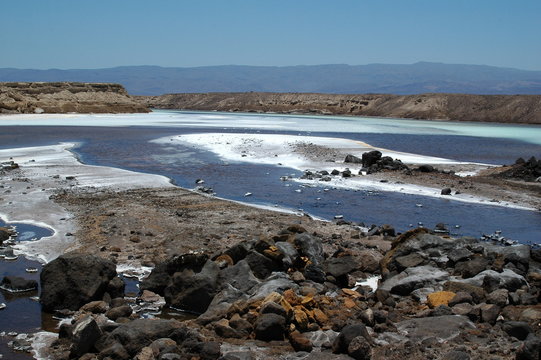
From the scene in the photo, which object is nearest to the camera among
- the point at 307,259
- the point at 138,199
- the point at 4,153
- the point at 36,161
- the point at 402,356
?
the point at 402,356

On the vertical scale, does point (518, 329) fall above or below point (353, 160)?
above

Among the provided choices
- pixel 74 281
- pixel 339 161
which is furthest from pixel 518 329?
pixel 339 161

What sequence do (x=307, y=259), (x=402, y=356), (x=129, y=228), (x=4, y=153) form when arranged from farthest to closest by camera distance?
(x=4, y=153)
(x=129, y=228)
(x=307, y=259)
(x=402, y=356)

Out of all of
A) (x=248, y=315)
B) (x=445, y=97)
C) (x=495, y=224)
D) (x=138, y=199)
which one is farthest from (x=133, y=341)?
(x=445, y=97)

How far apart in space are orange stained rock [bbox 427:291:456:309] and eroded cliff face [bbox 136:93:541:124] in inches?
2978

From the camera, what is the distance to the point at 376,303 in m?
8.48

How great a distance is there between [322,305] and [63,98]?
7662cm

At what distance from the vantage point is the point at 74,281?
8.89 meters

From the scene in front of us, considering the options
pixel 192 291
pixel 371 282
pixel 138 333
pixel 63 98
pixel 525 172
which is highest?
pixel 63 98

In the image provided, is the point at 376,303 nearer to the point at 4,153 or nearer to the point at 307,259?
the point at 307,259

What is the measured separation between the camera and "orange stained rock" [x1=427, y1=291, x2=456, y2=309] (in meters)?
8.28

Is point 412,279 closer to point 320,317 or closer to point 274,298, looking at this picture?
point 320,317

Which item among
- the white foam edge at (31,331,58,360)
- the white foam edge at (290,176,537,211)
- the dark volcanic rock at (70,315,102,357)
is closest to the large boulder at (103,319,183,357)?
the dark volcanic rock at (70,315,102,357)

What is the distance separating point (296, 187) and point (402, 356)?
14.8m
